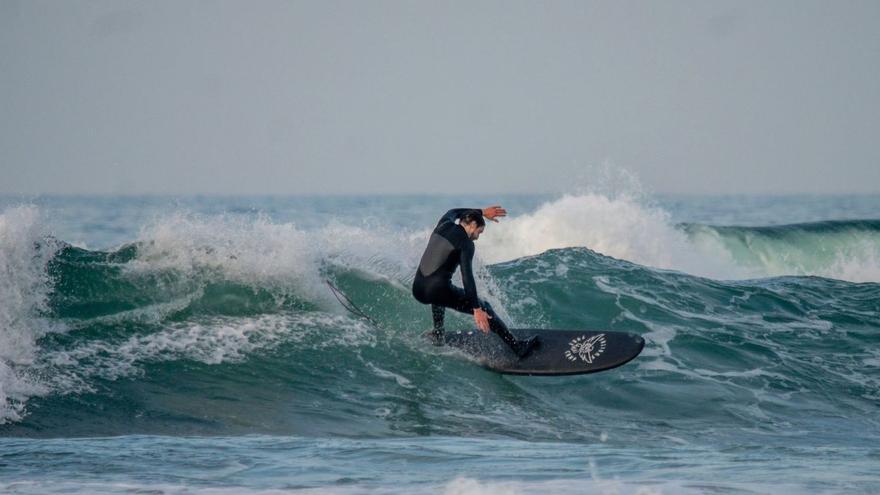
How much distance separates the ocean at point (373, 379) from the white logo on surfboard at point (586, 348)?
39 centimetres

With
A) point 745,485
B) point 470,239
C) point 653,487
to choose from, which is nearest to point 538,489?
point 653,487

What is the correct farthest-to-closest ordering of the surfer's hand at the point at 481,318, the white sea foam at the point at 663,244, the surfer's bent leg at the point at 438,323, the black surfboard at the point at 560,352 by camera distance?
the white sea foam at the point at 663,244 < the surfer's bent leg at the point at 438,323 < the black surfboard at the point at 560,352 < the surfer's hand at the point at 481,318

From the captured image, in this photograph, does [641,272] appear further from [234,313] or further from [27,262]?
[27,262]

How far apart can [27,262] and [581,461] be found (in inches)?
242

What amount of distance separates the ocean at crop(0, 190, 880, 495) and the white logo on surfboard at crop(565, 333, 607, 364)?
1.27ft

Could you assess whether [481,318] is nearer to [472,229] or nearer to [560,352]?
[472,229]

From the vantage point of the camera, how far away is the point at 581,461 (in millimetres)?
7375

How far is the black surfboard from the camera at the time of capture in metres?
9.81

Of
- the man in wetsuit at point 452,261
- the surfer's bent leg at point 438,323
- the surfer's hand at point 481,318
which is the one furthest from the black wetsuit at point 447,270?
the surfer's bent leg at point 438,323

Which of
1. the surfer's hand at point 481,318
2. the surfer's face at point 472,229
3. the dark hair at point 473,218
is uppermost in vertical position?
the dark hair at point 473,218

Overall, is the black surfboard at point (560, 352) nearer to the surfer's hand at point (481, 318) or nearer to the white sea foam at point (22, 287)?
the surfer's hand at point (481, 318)

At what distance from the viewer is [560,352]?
9992 mm

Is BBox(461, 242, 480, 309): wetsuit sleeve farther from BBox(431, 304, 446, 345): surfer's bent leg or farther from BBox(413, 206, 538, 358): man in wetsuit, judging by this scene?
BBox(431, 304, 446, 345): surfer's bent leg

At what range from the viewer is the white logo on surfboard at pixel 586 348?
986 centimetres
